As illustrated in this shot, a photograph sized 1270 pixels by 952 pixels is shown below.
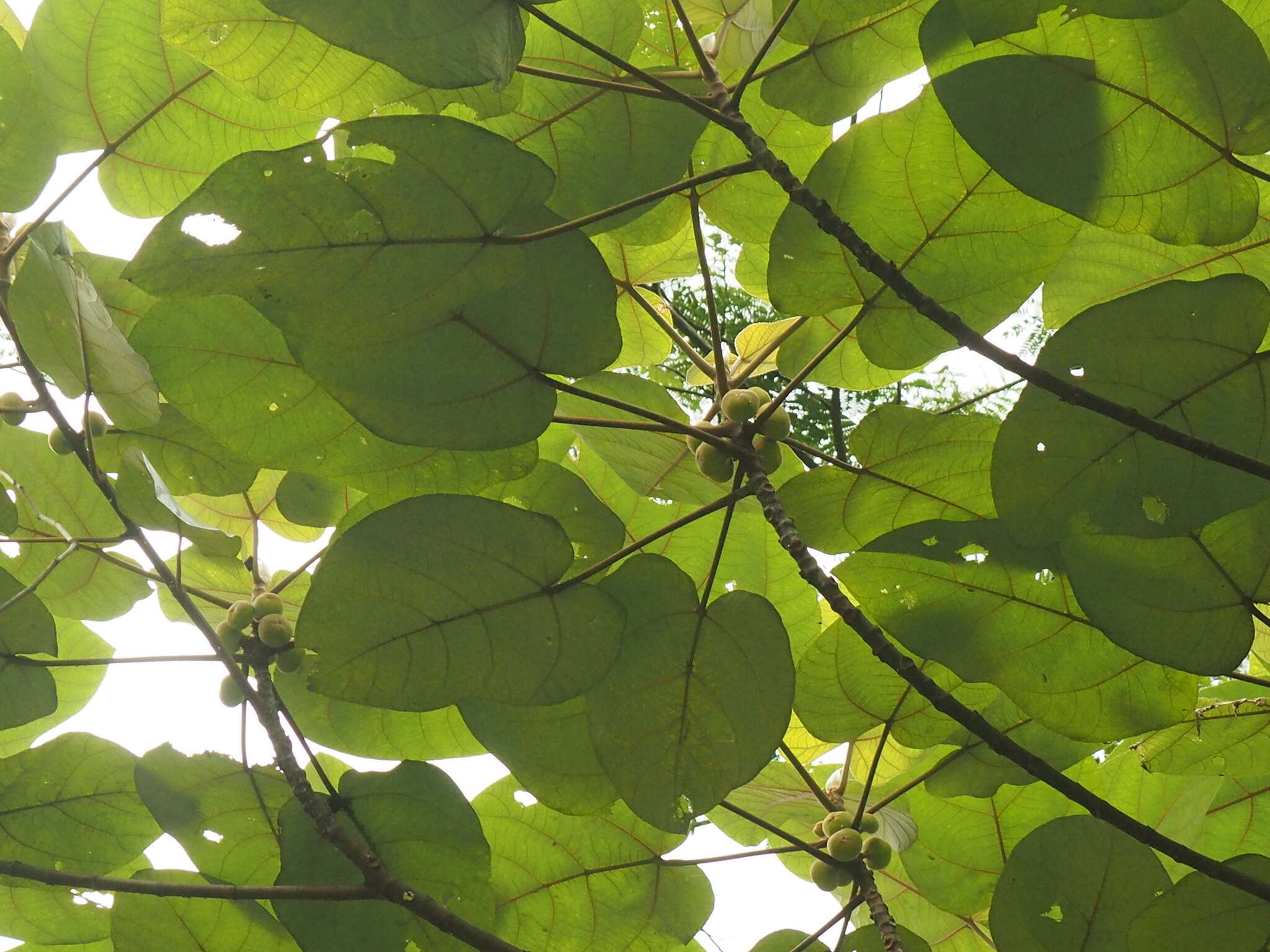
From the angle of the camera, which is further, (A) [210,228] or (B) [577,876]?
(B) [577,876]

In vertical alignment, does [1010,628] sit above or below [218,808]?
above

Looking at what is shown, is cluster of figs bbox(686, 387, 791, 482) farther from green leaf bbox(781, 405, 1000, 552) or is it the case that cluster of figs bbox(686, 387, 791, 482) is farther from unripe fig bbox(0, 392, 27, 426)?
unripe fig bbox(0, 392, 27, 426)

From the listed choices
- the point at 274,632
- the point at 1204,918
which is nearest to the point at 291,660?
the point at 274,632

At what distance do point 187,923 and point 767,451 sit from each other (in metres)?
0.50

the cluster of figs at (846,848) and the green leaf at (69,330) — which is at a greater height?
the green leaf at (69,330)

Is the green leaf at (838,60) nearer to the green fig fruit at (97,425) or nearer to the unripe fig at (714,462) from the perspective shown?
the unripe fig at (714,462)

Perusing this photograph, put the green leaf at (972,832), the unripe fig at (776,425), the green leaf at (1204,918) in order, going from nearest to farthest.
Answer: the green leaf at (1204,918), the unripe fig at (776,425), the green leaf at (972,832)

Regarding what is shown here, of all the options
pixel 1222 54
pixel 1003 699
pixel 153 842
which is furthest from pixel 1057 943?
pixel 153 842

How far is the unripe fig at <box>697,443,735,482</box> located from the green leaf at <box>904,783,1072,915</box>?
30 centimetres

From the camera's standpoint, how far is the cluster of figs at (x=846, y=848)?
0.77 meters

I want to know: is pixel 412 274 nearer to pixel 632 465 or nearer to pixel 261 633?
pixel 632 465

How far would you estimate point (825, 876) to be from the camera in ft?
2.60

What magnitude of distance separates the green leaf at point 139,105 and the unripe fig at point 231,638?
316 millimetres

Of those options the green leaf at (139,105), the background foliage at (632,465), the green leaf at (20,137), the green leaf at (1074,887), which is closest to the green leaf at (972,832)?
the background foliage at (632,465)
